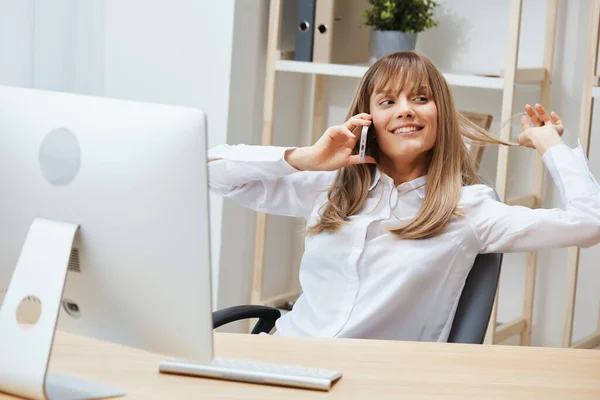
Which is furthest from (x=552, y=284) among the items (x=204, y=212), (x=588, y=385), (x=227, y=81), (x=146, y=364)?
(x=204, y=212)

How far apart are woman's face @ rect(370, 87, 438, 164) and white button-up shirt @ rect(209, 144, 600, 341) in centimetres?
9

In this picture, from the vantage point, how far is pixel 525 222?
1863 millimetres

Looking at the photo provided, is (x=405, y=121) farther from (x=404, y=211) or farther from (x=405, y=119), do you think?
(x=404, y=211)

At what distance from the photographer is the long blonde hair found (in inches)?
75.0

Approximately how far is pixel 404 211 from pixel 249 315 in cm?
42

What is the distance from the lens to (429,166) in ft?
6.57

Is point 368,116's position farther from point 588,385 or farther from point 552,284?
point 552,284

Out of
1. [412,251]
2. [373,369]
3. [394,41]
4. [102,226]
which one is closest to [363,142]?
[412,251]

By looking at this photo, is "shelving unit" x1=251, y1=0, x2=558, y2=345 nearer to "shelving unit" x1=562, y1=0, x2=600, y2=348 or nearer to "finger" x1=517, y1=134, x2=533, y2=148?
"shelving unit" x1=562, y1=0, x2=600, y2=348

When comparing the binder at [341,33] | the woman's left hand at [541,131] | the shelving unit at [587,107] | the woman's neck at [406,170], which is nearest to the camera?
the woman's left hand at [541,131]

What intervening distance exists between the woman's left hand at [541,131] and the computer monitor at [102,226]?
1.02 meters

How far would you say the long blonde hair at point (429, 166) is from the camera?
190cm

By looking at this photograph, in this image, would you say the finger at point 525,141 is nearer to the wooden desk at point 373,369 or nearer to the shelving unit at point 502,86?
the wooden desk at point 373,369

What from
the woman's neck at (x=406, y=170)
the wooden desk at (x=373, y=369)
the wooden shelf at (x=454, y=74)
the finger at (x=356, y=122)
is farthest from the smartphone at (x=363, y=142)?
the wooden shelf at (x=454, y=74)
